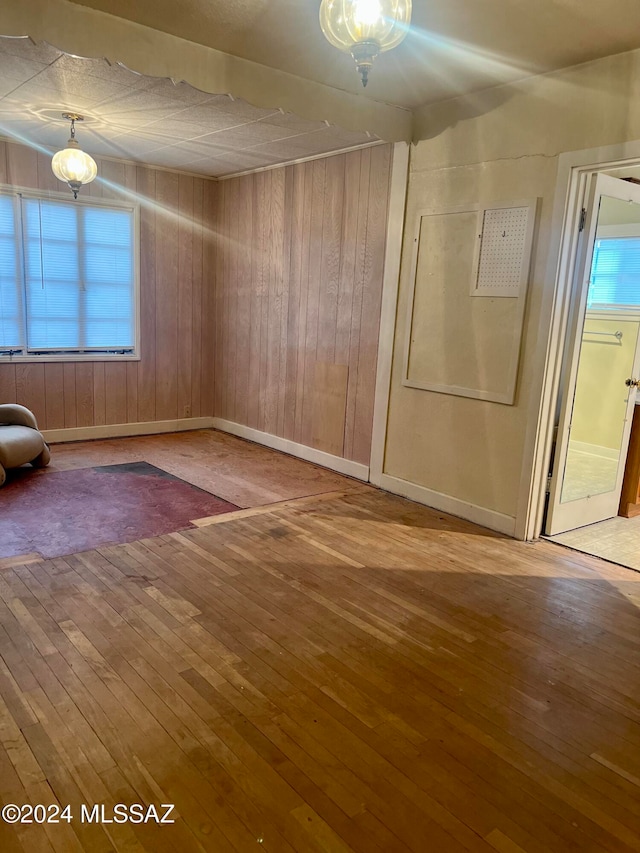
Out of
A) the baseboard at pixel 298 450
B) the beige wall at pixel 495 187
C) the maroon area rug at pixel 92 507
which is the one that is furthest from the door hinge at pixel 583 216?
the maroon area rug at pixel 92 507

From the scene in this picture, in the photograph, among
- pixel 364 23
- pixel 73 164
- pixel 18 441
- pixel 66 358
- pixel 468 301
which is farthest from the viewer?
pixel 66 358

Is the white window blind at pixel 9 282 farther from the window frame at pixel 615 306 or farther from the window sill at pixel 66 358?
the window frame at pixel 615 306

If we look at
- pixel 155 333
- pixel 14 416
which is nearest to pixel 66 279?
pixel 155 333

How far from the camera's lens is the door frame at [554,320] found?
340cm

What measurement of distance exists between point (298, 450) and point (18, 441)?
227 centimetres

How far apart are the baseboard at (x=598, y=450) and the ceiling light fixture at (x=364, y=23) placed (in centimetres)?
296

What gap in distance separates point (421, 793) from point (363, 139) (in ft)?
13.7

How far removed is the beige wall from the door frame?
3cm

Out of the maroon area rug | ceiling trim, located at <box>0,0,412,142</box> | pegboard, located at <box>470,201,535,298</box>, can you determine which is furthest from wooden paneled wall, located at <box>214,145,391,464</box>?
the maroon area rug

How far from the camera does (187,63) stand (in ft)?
10.5

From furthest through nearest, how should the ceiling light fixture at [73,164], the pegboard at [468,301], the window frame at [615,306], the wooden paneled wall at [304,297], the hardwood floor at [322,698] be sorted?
1. the wooden paneled wall at [304,297]
2. the ceiling light fixture at [73,164]
3. the window frame at [615,306]
4. the pegboard at [468,301]
5. the hardwood floor at [322,698]

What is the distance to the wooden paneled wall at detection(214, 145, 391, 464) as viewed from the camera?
4836 mm

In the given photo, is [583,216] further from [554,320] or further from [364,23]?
[364,23]

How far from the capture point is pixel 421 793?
1.79 metres
